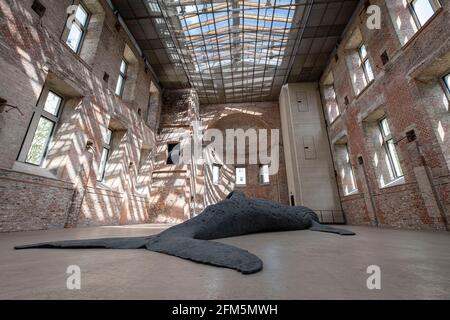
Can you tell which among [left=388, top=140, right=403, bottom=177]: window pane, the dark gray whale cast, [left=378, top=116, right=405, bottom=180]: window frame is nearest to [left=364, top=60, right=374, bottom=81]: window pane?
[left=378, top=116, right=405, bottom=180]: window frame

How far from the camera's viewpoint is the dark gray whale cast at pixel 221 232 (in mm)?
1420

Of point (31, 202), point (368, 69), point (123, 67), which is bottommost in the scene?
point (31, 202)

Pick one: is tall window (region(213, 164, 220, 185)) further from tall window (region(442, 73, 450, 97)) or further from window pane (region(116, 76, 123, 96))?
tall window (region(442, 73, 450, 97))

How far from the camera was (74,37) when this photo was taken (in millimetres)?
7570

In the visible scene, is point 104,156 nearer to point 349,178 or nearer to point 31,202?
point 31,202

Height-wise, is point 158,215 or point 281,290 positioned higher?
point 158,215

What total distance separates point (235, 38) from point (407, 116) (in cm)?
809

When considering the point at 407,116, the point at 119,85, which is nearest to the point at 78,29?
the point at 119,85

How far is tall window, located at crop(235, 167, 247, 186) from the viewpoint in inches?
664

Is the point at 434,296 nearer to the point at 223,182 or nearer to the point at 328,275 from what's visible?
the point at 328,275

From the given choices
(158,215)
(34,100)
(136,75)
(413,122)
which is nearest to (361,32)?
(413,122)

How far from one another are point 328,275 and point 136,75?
12180 mm

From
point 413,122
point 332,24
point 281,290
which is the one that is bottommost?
point 281,290

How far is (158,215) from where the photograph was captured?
11.9 m
